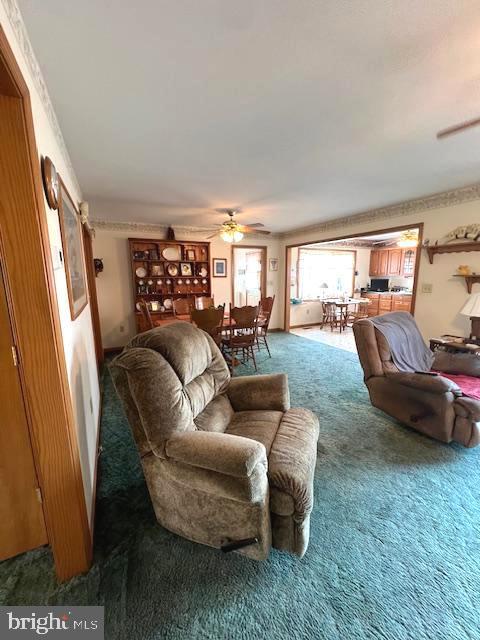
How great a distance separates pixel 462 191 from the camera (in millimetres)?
3154

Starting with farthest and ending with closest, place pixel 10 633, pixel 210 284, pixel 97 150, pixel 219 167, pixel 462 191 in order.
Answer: pixel 210 284
pixel 462 191
pixel 219 167
pixel 97 150
pixel 10 633

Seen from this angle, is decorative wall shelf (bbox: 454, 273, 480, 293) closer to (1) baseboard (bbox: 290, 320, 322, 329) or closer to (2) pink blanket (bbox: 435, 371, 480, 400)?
(2) pink blanket (bbox: 435, 371, 480, 400)

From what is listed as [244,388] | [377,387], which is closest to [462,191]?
[377,387]

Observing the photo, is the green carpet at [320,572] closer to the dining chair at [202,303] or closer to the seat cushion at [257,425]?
the seat cushion at [257,425]

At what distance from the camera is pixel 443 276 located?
3.45 meters

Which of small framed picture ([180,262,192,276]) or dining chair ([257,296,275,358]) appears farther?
small framed picture ([180,262,192,276])

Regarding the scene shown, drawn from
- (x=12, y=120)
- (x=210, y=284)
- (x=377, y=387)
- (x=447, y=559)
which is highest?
(x=12, y=120)

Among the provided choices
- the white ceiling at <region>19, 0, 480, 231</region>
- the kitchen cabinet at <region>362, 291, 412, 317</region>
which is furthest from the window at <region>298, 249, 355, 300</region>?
the white ceiling at <region>19, 0, 480, 231</region>

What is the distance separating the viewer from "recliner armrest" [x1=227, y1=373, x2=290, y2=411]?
1921mm

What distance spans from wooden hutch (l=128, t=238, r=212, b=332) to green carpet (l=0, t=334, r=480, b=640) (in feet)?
11.5

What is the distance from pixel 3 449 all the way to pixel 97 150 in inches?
83.3

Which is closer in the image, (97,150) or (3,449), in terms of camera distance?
(3,449)

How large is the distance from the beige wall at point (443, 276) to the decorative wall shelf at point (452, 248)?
0.06m

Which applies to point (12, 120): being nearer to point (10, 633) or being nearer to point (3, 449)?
point (3, 449)
